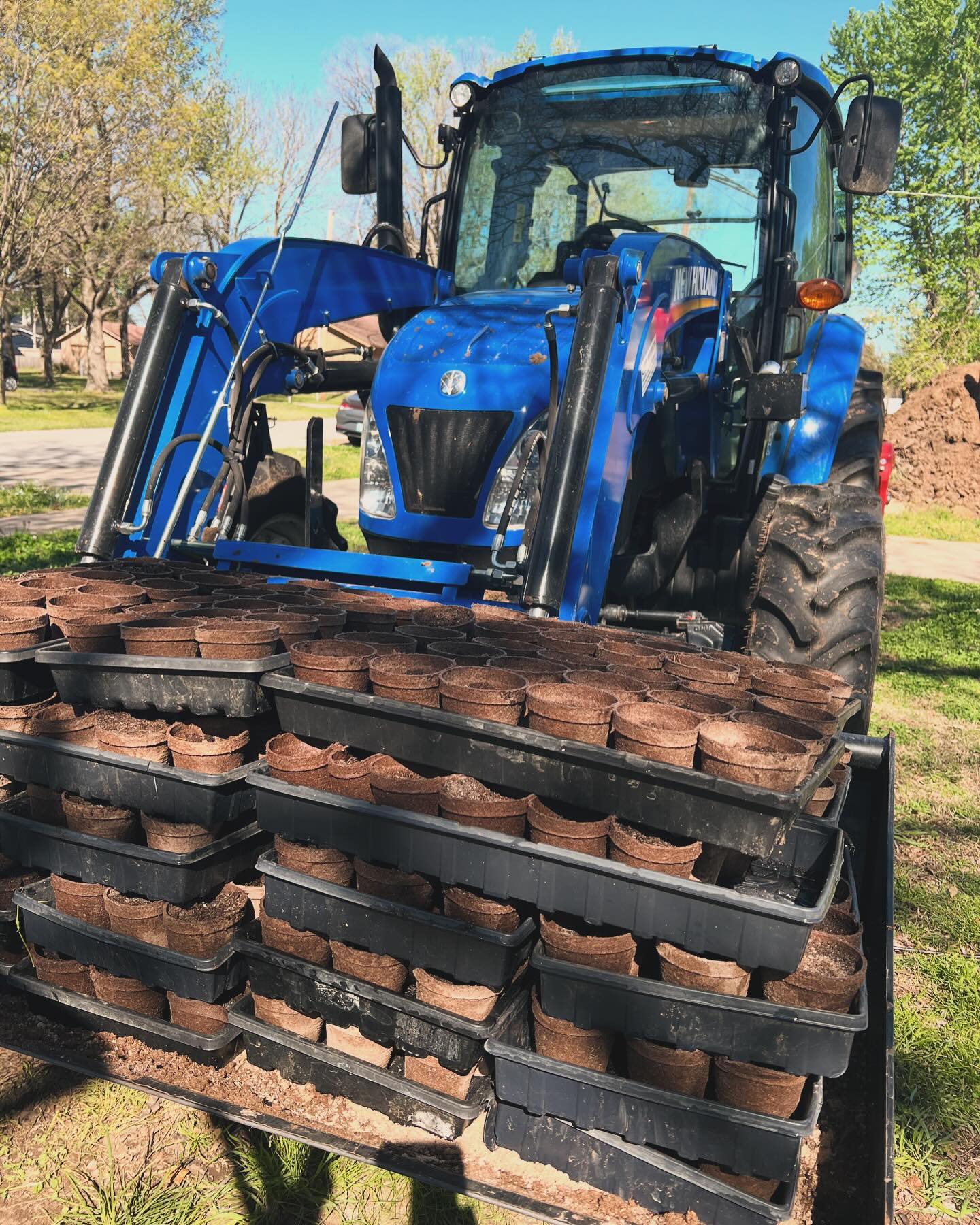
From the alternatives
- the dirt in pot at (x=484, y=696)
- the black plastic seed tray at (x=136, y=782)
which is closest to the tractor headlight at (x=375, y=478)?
the black plastic seed tray at (x=136, y=782)

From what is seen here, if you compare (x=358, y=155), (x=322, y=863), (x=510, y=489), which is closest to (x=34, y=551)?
(x=358, y=155)

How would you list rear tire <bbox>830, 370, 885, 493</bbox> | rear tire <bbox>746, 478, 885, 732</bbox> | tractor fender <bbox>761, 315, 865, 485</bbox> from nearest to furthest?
1. rear tire <bbox>746, 478, 885, 732</bbox>
2. tractor fender <bbox>761, 315, 865, 485</bbox>
3. rear tire <bbox>830, 370, 885, 493</bbox>

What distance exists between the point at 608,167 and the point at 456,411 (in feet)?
5.56

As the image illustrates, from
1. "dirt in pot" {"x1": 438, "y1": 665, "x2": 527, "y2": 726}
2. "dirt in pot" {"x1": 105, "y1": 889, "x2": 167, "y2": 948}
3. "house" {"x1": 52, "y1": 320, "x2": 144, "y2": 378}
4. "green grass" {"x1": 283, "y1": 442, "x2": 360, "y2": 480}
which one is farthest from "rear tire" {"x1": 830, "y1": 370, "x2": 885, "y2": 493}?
"house" {"x1": 52, "y1": 320, "x2": 144, "y2": 378}

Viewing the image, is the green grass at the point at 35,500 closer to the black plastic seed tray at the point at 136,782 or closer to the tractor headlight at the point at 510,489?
the tractor headlight at the point at 510,489

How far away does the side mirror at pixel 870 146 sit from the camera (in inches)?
155

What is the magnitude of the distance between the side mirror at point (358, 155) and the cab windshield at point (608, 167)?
0.46m

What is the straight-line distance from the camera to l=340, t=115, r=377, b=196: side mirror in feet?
15.9

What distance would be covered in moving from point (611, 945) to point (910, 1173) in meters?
1.03

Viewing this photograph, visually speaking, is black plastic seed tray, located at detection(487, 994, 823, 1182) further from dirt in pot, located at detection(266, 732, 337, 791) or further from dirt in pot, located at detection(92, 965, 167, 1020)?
dirt in pot, located at detection(92, 965, 167, 1020)

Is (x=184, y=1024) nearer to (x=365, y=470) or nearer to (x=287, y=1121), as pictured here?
(x=287, y=1121)

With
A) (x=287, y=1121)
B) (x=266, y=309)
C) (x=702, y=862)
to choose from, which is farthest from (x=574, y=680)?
(x=266, y=309)

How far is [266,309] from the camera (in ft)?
13.9

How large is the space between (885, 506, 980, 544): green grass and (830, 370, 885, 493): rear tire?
8.00 metres
